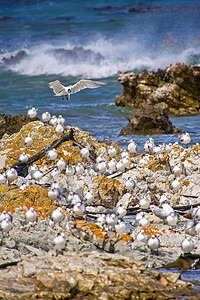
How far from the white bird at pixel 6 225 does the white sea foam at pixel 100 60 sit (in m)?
18.7

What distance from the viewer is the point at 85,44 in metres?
28.2

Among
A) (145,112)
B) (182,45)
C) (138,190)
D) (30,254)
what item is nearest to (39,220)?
(30,254)

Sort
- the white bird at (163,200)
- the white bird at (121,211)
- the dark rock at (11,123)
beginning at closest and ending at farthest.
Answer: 1. the white bird at (121,211)
2. the white bird at (163,200)
3. the dark rock at (11,123)

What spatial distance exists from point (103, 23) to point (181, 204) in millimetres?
27917

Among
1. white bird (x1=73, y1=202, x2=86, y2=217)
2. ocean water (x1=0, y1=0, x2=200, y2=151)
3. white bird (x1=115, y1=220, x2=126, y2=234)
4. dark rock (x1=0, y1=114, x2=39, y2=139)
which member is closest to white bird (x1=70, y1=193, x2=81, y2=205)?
white bird (x1=73, y1=202, x2=86, y2=217)

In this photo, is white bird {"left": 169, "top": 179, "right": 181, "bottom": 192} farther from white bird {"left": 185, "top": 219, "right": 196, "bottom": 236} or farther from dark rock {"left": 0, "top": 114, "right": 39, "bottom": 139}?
dark rock {"left": 0, "top": 114, "right": 39, "bottom": 139}

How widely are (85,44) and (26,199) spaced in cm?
2480

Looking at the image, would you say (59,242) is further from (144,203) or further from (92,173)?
(92,173)

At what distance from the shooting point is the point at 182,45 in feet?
95.0

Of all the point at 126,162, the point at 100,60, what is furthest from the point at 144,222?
the point at 100,60

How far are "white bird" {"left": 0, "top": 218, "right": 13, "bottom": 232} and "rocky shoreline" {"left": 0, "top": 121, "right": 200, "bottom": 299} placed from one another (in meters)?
0.07

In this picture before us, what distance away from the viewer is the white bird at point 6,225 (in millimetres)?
3973

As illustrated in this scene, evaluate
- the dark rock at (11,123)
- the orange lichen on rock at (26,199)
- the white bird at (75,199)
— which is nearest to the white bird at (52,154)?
the orange lichen on rock at (26,199)

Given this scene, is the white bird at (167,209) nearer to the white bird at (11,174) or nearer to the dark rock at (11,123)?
the white bird at (11,174)
